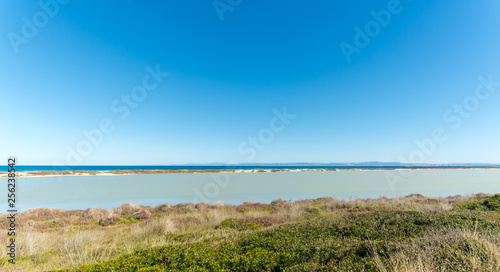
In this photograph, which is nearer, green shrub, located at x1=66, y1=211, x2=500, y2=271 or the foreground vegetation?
the foreground vegetation

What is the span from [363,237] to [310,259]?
8.07 ft

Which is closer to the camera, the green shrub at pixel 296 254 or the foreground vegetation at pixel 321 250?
the foreground vegetation at pixel 321 250

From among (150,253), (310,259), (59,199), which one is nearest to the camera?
(310,259)

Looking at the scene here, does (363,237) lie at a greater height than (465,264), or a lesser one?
lesser

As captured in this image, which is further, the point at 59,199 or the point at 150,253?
the point at 59,199

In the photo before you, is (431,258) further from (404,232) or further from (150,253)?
(150,253)

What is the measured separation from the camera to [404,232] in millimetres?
6047

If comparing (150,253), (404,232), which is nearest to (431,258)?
(404,232)

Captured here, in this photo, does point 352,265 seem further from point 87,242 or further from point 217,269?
point 87,242

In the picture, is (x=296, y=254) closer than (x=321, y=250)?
Yes

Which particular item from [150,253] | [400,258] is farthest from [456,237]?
[150,253]

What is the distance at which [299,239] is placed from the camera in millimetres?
5789

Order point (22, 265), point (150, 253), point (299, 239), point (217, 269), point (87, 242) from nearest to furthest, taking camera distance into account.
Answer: point (217, 269), point (150, 253), point (299, 239), point (22, 265), point (87, 242)

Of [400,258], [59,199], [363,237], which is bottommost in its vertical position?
[59,199]
